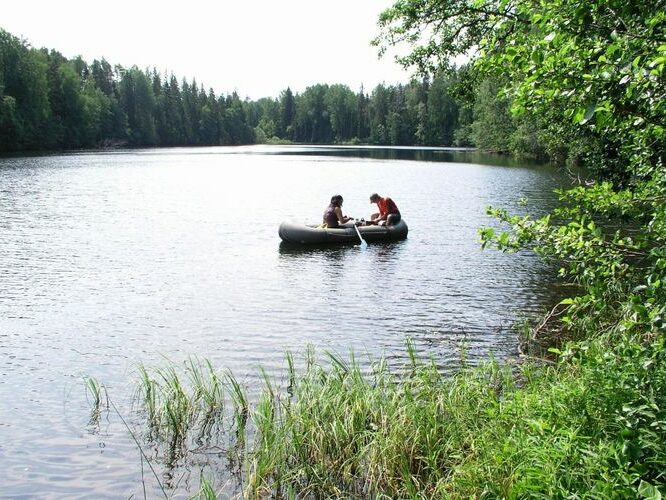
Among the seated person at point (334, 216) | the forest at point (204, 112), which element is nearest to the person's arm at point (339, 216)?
the seated person at point (334, 216)

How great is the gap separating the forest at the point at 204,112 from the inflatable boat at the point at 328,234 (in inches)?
231

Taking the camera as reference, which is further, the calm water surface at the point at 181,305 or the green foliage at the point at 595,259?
the calm water surface at the point at 181,305

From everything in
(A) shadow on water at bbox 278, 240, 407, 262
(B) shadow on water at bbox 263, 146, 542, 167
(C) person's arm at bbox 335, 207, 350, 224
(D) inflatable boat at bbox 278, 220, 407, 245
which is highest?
(B) shadow on water at bbox 263, 146, 542, 167

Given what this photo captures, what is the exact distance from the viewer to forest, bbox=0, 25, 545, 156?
219ft

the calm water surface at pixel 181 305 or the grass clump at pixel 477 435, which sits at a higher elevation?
the grass clump at pixel 477 435

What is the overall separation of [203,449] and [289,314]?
5179 millimetres

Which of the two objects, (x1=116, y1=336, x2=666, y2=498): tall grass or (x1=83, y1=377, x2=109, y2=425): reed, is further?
(x1=83, y1=377, x2=109, y2=425): reed

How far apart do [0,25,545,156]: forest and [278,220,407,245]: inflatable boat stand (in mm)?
5858

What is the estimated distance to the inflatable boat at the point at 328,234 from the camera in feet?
58.0

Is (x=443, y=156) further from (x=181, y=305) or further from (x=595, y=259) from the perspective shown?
(x=595, y=259)

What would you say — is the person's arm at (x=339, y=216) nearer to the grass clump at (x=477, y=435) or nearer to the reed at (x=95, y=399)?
the reed at (x=95, y=399)

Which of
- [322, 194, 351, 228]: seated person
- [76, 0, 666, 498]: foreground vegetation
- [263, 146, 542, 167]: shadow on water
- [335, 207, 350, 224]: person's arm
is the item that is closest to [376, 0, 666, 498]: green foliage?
[76, 0, 666, 498]: foreground vegetation

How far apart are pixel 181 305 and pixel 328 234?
263 inches

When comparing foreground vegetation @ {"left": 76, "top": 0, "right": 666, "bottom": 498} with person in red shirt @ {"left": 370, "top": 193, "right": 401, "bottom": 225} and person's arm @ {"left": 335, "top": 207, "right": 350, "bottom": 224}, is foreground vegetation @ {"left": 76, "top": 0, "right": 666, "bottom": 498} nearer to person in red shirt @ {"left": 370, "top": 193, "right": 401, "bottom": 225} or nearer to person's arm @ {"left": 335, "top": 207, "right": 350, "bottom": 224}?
person's arm @ {"left": 335, "top": 207, "right": 350, "bottom": 224}
